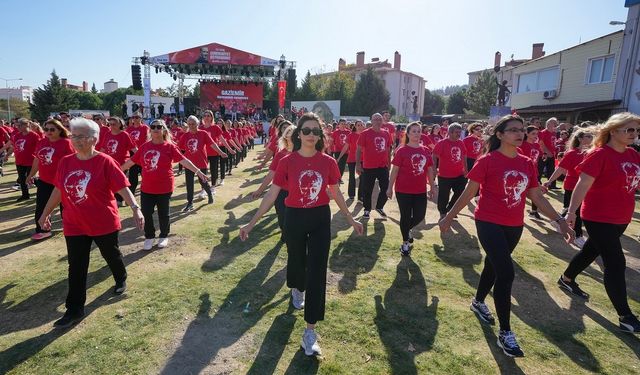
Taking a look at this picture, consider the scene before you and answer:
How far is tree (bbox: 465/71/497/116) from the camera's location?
2020 inches

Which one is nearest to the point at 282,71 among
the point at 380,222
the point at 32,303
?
the point at 380,222

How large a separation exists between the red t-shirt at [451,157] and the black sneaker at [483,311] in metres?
3.48

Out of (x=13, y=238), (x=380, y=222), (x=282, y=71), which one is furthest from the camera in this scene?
(x=282, y=71)

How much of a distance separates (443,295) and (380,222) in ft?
10.7

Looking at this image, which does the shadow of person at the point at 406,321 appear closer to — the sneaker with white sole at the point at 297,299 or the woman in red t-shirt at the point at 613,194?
the sneaker with white sole at the point at 297,299

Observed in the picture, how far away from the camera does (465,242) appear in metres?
6.71

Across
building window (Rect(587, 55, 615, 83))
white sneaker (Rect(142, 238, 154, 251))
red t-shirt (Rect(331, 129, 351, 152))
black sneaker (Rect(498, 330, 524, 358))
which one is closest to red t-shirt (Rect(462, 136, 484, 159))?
red t-shirt (Rect(331, 129, 351, 152))

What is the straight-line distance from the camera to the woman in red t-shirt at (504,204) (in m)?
3.43

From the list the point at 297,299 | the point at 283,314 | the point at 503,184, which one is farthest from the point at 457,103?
the point at 283,314

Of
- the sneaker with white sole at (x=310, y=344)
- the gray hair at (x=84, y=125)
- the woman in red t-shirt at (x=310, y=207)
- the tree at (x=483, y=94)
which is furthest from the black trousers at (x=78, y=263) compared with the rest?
the tree at (x=483, y=94)

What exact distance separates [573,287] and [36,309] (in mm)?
6473

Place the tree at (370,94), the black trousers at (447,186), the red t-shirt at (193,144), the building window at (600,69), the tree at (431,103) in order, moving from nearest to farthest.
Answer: the black trousers at (447,186)
the red t-shirt at (193,144)
the building window at (600,69)
the tree at (370,94)
the tree at (431,103)

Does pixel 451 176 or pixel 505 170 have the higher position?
pixel 505 170

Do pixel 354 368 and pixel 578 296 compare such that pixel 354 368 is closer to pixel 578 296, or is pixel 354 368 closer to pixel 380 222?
pixel 578 296
